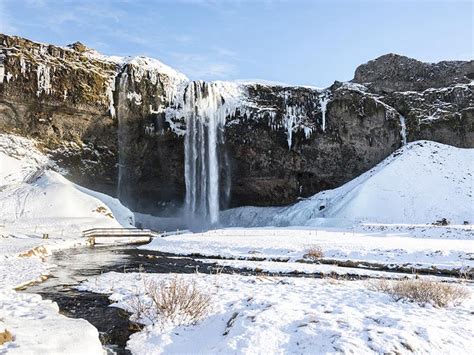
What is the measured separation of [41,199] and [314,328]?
1403 inches

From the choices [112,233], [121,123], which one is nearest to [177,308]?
[112,233]

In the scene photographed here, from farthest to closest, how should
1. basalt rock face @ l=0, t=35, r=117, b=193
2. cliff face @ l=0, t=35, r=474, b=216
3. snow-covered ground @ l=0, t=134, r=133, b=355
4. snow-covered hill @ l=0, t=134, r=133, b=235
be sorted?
cliff face @ l=0, t=35, r=474, b=216
basalt rock face @ l=0, t=35, r=117, b=193
snow-covered hill @ l=0, t=134, r=133, b=235
snow-covered ground @ l=0, t=134, r=133, b=355

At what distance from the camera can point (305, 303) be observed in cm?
912

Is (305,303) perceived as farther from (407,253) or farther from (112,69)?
(112,69)

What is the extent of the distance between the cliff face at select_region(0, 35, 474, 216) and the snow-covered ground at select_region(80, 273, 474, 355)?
3954 centimetres

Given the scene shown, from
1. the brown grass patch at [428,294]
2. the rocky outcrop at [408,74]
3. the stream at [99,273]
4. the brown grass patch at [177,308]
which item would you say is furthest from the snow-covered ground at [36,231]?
the rocky outcrop at [408,74]

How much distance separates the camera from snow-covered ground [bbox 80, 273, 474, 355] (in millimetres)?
6617

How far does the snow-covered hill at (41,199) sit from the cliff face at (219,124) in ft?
8.03

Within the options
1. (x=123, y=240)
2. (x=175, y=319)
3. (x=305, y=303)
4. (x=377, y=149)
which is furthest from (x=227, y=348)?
(x=377, y=149)

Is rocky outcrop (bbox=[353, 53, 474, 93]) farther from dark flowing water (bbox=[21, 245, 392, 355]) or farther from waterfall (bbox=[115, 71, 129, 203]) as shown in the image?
dark flowing water (bbox=[21, 245, 392, 355])

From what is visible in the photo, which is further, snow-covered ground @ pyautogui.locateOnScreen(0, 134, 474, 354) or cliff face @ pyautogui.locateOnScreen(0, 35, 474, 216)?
cliff face @ pyautogui.locateOnScreen(0, 35, 474, 216)

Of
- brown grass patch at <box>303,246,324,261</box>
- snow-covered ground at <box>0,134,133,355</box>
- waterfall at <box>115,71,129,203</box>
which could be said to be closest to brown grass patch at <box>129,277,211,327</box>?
snow-covered ground at <box>0,134,133,355</box>

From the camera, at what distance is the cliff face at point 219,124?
4409cm

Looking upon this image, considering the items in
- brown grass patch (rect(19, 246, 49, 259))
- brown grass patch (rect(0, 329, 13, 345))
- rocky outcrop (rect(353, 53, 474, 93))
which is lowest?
brown grass patch (rect(19, 246, 49, 259))
